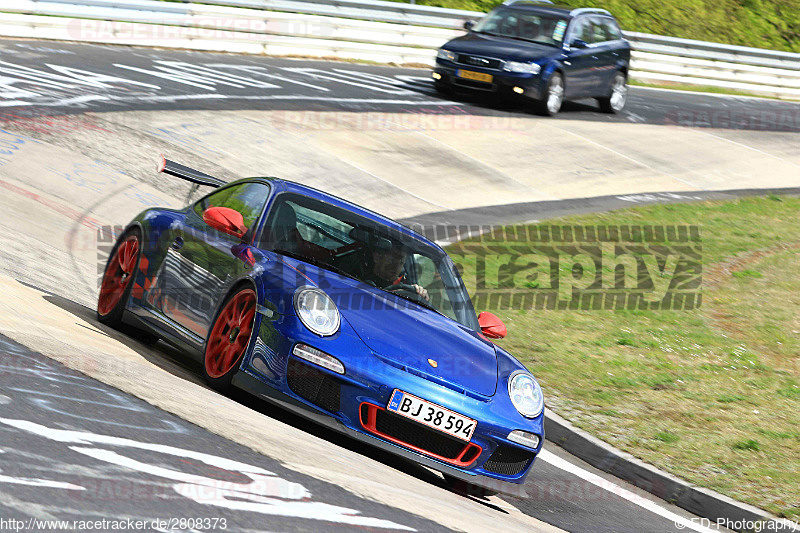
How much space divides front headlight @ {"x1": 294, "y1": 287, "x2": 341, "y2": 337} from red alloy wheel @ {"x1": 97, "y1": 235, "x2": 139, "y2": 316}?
2.01 meters

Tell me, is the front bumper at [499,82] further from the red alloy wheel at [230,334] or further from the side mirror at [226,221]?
the red alloy wheel at [230,334]

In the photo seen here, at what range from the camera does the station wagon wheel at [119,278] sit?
758 centimetres

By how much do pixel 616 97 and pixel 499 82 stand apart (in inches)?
167

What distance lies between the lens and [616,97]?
23234mm

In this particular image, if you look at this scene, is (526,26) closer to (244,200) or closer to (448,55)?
(448,55)

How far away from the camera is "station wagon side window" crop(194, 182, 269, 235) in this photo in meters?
7.04

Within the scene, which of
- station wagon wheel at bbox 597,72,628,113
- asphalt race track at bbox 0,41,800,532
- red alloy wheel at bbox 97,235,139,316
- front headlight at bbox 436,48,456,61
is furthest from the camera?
station wagon wheel at bbox 597,72,628,113

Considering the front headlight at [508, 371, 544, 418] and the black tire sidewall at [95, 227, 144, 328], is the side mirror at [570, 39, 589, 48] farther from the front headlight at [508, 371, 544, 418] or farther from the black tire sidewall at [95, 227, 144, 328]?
the front headlight at [508, 371, 544, 418]

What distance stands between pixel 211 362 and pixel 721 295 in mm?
7975

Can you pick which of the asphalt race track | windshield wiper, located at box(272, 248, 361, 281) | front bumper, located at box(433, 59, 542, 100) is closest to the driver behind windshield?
windshield wiper, located at box(272, 248, 361, 281)

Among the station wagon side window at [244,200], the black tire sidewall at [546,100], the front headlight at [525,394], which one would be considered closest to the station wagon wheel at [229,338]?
the station wagon side window at [244,200]

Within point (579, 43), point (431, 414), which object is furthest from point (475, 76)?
point (431, 414)

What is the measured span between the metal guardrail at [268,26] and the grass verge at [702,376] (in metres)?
10.9

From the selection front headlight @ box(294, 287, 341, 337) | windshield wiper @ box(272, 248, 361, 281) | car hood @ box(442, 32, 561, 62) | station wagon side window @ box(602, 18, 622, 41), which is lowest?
front headlight @ box(294, 287, 341, 337)
